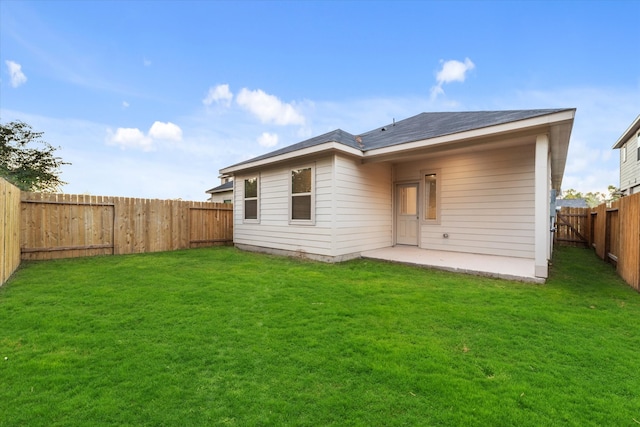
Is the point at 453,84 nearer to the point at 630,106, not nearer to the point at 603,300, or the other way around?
the point at 630,106

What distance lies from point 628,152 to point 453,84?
9.75 m

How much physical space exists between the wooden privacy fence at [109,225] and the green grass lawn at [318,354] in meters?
2.97

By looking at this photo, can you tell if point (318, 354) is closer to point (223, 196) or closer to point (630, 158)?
point (630, 158)

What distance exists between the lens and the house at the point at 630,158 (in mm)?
12352

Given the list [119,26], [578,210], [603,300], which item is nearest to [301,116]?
[119,26]

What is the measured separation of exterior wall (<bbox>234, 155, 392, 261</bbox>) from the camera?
6.67 metres

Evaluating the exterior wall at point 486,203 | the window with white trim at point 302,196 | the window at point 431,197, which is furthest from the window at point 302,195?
the window at point 431,197

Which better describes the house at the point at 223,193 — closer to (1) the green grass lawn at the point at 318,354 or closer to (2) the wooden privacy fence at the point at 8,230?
(2) the wooden privacy fence at the point at 8,230

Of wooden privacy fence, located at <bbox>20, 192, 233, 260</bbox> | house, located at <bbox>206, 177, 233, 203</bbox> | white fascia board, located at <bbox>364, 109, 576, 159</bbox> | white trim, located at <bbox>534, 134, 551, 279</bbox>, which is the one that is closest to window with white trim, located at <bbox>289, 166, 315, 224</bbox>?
white fascia board, located at <bbox>364, 109, 576, 159</bbox>

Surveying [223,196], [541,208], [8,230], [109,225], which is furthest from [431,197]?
[223,196]

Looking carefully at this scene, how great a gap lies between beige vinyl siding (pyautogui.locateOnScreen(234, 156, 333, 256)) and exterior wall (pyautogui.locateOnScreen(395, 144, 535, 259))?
2951mm

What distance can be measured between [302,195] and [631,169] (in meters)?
16.2

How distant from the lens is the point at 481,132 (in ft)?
17.4

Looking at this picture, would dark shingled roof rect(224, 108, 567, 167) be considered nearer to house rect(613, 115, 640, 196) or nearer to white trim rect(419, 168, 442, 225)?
white trim rect(419, 168, 442, 225)
